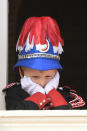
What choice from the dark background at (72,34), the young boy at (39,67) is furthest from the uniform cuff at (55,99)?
the dark background at (72,34)

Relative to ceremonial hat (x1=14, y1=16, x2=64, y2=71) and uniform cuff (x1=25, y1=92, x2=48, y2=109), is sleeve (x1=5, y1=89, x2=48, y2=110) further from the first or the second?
ceremonial hat (x1=14, y1=16, x2=64, y2=71)

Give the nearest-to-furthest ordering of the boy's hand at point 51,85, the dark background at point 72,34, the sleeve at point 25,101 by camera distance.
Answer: the sleeve at point 25,101 → the boy's hand at point 51,85 → the dark background at point 72,34

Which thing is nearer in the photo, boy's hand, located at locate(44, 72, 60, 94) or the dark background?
boy's hand, located at locate(44, 72, 60, 94)

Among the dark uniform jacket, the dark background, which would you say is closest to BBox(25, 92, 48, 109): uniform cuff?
the dark uniform jacket

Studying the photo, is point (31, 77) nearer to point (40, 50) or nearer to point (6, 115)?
point (40, 50)

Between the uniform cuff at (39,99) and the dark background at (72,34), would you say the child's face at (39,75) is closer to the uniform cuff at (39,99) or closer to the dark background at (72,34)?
the uniform cuff at (39,99)

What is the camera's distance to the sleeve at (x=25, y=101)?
39.8 inches

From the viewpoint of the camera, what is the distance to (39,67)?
1086 mm

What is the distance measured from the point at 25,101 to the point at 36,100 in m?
0.04

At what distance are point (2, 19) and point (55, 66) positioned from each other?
0.27m

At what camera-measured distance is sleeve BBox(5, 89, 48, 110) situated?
1011 mm

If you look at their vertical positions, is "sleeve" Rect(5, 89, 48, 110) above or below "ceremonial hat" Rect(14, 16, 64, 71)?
below
